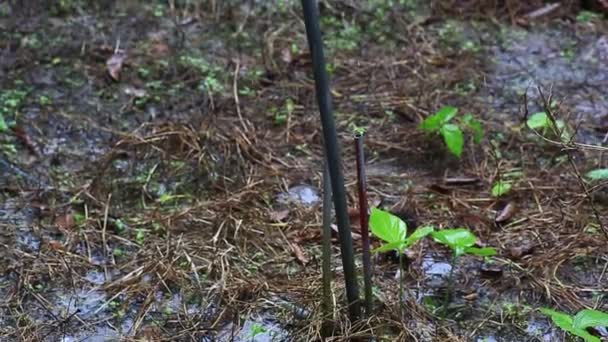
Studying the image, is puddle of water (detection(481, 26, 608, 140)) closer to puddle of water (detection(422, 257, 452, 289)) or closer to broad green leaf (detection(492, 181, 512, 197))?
broad green leaf (detection(492, 181, 512, 197))

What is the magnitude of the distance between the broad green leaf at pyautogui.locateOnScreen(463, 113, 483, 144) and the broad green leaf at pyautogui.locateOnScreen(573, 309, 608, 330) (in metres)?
1.06

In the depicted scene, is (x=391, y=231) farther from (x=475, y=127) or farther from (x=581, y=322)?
(x=475, y=127)

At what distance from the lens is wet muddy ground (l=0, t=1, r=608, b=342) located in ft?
7.20

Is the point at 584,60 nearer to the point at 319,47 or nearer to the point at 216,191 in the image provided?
the point at 216,191

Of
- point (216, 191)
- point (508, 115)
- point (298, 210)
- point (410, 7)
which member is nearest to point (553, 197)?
point (508, 115)

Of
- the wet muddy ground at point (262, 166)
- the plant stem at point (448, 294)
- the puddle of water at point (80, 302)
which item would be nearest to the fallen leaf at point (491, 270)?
the wet muddy ground at point (262, 166)

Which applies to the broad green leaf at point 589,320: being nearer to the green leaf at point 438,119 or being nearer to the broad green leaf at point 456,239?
the broad green leaf at point 456,239

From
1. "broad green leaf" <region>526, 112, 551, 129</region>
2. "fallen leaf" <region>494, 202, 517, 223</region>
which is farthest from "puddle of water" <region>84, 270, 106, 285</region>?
"broad green leaf" <region>526, 112, 551, 129</region>

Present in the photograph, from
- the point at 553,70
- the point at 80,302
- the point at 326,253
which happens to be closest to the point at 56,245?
the point at 80,302

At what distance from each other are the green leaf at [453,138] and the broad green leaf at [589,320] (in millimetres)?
963

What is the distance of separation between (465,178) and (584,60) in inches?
40.5

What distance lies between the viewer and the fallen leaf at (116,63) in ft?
10.7

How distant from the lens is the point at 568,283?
2.27 metres

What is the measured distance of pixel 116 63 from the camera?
335 centimetres
